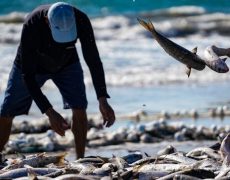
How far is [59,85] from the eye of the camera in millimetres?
9312

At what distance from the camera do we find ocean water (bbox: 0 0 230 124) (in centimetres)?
1655

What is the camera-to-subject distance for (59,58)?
8914 millimetres

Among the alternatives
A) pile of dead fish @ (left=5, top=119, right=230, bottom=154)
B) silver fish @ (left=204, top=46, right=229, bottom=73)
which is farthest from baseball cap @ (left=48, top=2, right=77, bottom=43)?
pile of dead fish @ (left=5, top=119, right=230, bottom=154)

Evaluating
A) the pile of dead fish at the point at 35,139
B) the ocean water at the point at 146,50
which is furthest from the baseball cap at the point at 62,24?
the ocean water at the point at 146,50

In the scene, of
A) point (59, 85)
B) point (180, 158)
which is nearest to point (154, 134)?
point (59, 85)

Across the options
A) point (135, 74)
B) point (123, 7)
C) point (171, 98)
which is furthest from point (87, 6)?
point (171, 98)

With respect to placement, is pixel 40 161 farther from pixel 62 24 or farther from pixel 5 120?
pixel 62 24

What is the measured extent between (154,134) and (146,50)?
11749mm

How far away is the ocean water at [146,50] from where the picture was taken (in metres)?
16.5

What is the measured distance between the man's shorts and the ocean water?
18.6 ft

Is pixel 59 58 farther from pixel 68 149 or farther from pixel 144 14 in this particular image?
pixel 144 14

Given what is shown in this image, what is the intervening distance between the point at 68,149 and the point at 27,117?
9.12ft

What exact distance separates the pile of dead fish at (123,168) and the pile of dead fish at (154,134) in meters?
3.77

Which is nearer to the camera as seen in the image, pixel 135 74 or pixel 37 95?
pixel 37 95
